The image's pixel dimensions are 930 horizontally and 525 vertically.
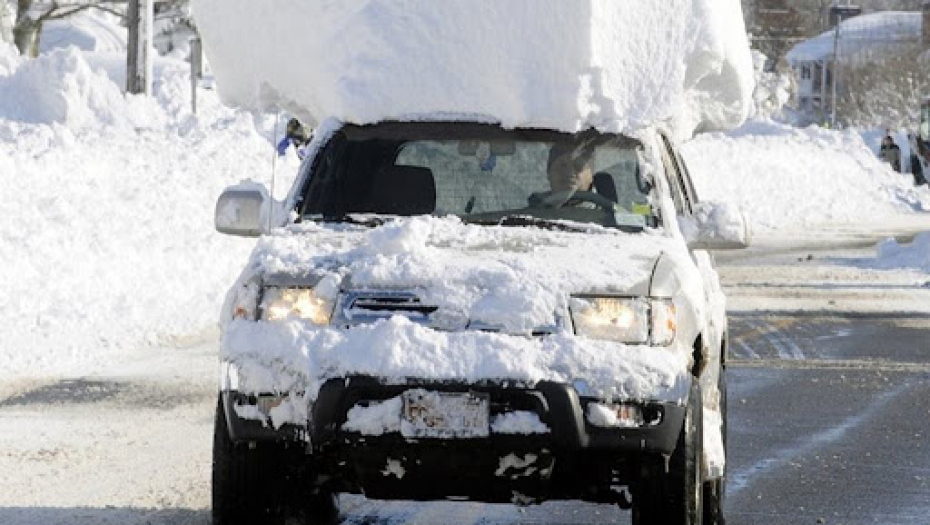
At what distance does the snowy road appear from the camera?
9062mm

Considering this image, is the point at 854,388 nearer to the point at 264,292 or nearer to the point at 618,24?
the point at 618,24

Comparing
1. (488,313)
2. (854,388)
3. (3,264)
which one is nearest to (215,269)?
(3,264)

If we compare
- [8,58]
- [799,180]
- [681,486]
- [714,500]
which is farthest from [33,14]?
[681,486]

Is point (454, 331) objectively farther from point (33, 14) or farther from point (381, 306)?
point (33, 14)

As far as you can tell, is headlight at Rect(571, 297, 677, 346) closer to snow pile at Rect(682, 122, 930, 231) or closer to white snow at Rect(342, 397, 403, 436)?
white snow at Rect(342, 397, 403, 436)

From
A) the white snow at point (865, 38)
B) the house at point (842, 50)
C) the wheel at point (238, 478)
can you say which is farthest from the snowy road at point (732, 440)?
the white snow at point (865, 38)

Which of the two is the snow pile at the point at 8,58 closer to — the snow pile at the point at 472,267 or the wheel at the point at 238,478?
the snow pile at the point at 472,267

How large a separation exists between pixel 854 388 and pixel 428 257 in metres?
7.24

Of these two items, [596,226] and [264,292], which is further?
[596,226]

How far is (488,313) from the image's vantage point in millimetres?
7430

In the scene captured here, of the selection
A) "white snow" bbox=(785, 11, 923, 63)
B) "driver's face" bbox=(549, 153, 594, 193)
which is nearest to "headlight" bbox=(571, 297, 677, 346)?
"driver's face" bbox=(549, 153, 594, 193)

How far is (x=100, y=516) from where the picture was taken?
8.62 m

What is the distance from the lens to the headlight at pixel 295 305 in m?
7.51

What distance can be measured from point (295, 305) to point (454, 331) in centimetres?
56
